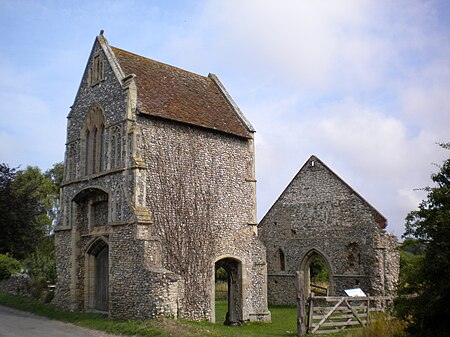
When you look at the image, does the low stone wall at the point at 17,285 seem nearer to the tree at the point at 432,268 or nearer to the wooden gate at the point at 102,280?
the wooden gate at the point at 102,280

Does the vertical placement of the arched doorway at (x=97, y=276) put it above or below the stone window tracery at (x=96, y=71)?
below

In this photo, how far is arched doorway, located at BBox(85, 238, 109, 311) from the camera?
19.4 meters

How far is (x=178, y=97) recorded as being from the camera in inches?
816

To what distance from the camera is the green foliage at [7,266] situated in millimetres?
26938

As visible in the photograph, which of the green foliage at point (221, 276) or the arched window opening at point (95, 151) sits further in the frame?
the green foliage at point (221, 276)

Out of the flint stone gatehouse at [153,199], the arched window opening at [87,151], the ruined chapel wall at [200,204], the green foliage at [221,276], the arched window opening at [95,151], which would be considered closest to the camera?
the flint stone gatehouse at [153,199]

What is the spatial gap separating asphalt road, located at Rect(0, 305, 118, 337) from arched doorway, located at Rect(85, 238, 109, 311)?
199 centimetres

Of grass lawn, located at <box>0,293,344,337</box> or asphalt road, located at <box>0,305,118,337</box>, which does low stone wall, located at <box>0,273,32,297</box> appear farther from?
asphalt road, located at <box>0,305,118,337</box>

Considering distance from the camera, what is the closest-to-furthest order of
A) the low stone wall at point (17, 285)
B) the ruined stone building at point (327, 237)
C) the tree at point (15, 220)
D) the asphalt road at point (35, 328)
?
1. the asphalt road at point (35, 328)
2. the low stone wall at point (17, 285)
3. the ruined stone building at point (327, 237)
4. the tree at point (15, 220)

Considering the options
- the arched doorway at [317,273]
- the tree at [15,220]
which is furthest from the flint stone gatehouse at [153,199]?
the tree at [15,220]

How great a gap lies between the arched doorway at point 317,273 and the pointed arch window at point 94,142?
1319cm

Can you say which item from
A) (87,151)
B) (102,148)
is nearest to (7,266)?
(87,151)

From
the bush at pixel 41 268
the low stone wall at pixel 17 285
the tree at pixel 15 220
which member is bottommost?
the low stone wall at pixel 17 285

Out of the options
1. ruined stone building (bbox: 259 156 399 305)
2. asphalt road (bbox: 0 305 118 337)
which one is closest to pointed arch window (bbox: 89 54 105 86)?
asphalt road (bbox: 0 305 118 337)
